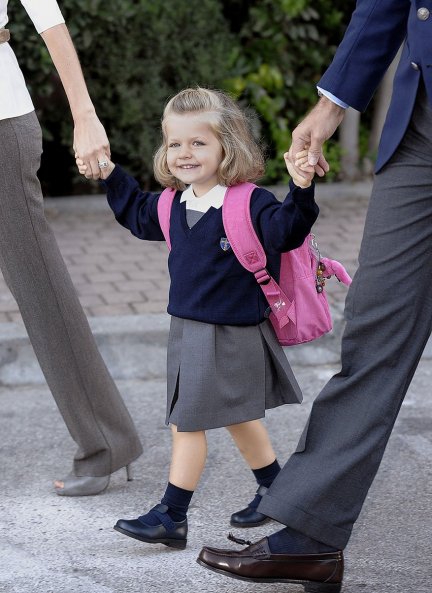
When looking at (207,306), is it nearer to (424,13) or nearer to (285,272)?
(285,272)

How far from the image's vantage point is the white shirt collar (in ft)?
11.1

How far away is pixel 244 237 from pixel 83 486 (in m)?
1.07

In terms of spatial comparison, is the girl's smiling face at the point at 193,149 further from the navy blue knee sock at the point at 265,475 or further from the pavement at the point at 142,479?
the pavement at the point at 142,479

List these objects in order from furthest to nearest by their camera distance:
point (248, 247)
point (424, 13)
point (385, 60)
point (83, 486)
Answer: point (83, 486)
point (248, 247)
point (385, 60)
point (424, 13)

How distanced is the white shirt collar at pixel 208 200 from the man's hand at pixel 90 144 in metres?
0.27

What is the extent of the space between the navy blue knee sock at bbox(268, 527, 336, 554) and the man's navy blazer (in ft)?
2.98

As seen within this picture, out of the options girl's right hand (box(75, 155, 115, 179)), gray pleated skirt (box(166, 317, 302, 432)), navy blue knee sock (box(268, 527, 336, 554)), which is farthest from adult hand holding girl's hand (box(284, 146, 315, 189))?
navy blue knee sock (box(268, 527, 336, 554))

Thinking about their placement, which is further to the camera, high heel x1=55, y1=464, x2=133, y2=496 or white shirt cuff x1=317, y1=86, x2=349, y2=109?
high heel x1=55, y1=464, x2=133, y2=496

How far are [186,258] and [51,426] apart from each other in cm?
139

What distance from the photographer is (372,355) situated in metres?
2.97

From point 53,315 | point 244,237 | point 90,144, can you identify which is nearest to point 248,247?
point 244,237

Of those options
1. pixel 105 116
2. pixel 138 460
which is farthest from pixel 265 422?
pixel 105 116

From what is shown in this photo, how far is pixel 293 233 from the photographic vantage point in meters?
3.15

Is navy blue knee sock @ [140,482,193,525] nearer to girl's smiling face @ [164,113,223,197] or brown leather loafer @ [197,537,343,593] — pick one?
brown leather loafer @ [197,537,343,593]
